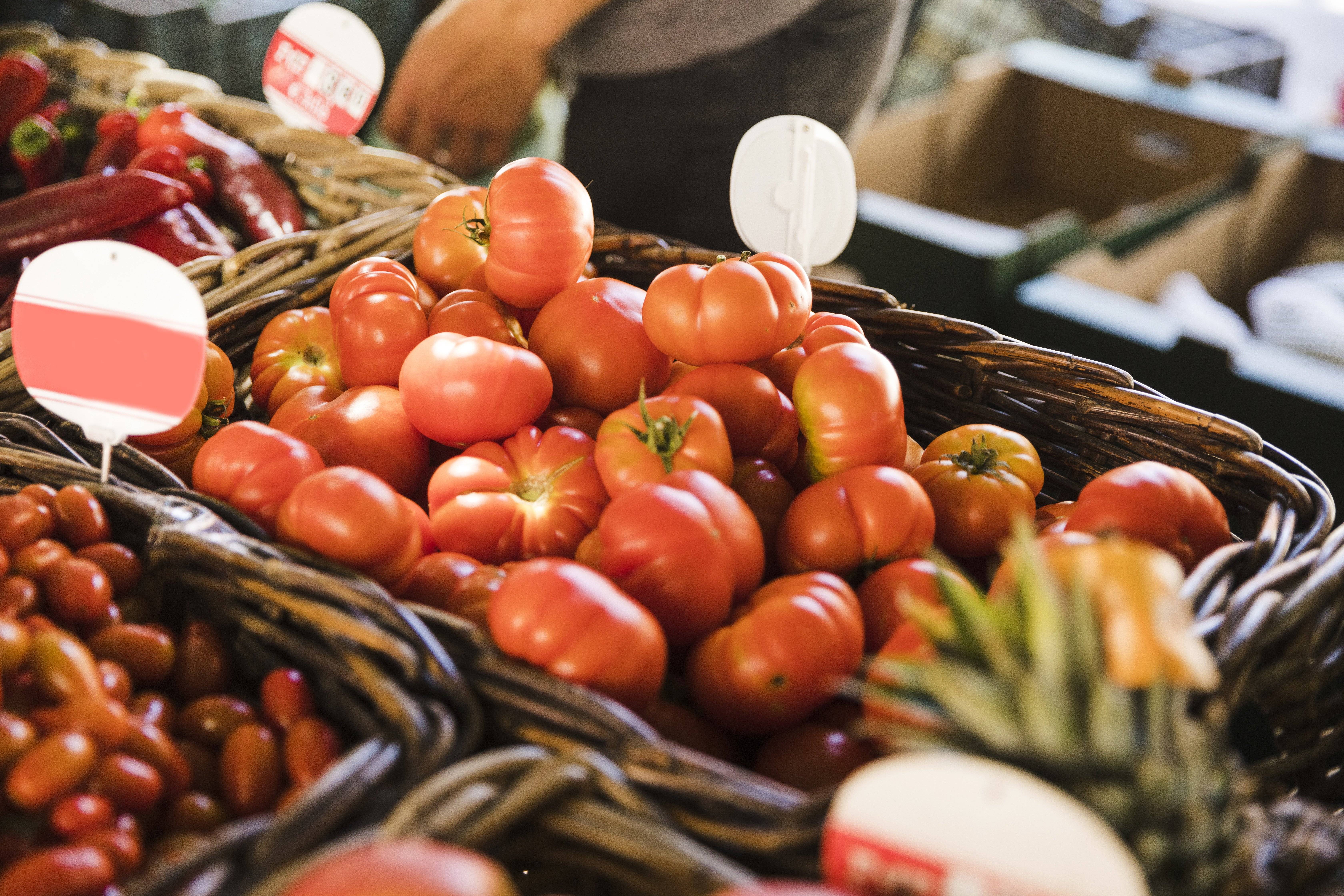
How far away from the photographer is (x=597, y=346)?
1018mm

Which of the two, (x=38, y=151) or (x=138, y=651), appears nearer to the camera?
(x=138, y=651)

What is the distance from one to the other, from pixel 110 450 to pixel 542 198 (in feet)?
1.46

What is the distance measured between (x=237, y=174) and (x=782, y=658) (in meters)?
1.22

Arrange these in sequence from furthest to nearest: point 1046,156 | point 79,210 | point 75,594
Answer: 1. point 1046,156
2. point 79,210
3. point 75,594

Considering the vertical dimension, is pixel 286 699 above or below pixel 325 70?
below

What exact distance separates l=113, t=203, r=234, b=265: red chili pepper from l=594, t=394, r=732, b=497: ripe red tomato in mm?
793

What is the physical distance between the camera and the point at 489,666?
71cm

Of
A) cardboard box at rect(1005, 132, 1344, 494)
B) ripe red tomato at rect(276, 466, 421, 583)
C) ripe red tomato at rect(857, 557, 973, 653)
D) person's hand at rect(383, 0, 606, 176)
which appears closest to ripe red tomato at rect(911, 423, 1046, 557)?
ripe red tomato at rect(857, 557, 973, 653)

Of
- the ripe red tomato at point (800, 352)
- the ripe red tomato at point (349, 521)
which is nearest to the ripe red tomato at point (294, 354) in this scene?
the ripe red tomato at point (349, 521)

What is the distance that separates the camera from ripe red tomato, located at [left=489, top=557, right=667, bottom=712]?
0.69 m

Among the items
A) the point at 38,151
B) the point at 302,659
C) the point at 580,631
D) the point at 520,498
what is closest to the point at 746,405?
the point at 520,498

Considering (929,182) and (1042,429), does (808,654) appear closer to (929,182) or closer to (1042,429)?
(1042,429)

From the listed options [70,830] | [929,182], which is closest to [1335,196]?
[929,182]

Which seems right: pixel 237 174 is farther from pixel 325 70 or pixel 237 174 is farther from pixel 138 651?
pixel 138 651
